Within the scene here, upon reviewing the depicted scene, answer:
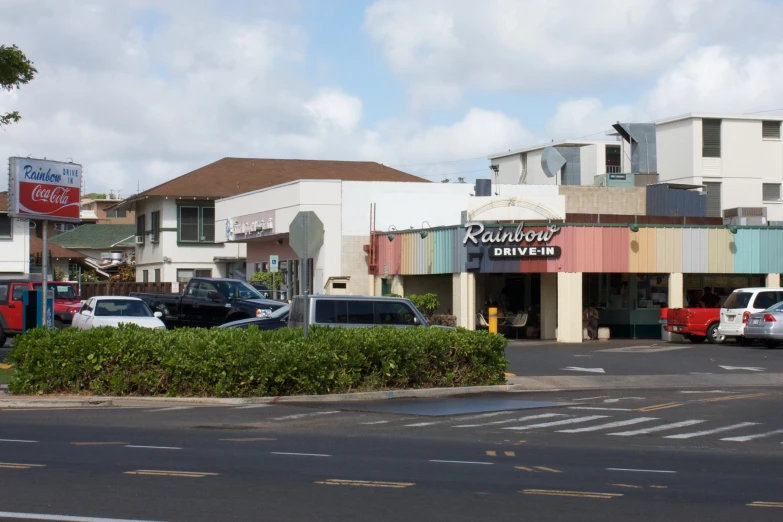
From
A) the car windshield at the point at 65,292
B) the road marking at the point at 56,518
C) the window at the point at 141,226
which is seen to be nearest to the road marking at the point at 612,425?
the road marking at the point at 56,518

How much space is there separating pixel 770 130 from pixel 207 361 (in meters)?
47.4

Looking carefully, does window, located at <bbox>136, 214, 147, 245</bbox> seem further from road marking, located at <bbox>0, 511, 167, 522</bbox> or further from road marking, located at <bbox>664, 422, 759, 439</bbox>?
road marking, located at <bbox>0, 511, 167, 522</bbox>

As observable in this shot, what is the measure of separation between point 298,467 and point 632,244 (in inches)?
1049

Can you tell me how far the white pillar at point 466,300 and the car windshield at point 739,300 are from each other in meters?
8.46

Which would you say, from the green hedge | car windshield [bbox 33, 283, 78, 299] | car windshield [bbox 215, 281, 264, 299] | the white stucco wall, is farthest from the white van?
the white stucco wall

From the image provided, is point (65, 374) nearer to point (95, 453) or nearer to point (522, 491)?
point (95, 453)

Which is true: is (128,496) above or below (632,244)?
below

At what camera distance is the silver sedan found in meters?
30.3

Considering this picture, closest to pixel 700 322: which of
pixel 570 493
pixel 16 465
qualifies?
pixel 570 493

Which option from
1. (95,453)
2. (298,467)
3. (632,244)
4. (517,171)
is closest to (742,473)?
(298,467)

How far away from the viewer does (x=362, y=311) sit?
21.9 meters

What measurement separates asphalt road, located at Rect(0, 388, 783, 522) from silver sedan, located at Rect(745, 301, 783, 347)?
545 inches

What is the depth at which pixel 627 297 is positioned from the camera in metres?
37.7

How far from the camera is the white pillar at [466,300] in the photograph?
36.2m
